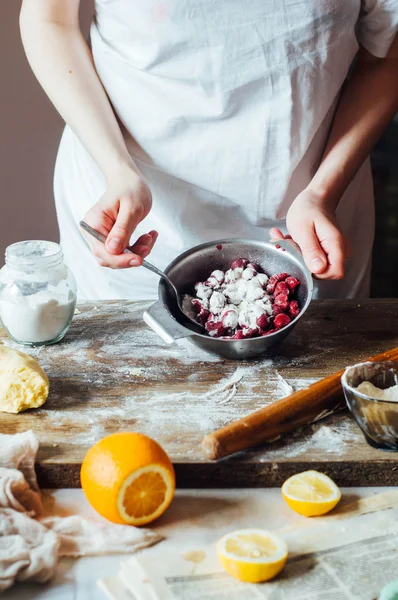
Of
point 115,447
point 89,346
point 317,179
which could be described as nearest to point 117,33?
point 317,179

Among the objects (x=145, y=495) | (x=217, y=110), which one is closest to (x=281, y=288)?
(x=217, y=110)

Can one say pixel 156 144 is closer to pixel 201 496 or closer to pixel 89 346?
pixel 89 346

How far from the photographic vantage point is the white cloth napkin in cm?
84

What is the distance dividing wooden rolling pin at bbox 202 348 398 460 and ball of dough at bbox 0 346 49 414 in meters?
0.29

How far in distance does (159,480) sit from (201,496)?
0.36ft

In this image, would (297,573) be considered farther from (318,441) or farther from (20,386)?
(20,386)

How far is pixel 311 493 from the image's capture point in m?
0.95

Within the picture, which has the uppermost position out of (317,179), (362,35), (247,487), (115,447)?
(362,35)

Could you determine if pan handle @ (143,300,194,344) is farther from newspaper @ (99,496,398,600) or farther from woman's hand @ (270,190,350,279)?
newspaper @ (99,496,398,600)

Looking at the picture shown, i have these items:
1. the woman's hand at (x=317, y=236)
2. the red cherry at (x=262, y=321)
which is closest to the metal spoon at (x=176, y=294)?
the red cherry at (x=262, y=321)

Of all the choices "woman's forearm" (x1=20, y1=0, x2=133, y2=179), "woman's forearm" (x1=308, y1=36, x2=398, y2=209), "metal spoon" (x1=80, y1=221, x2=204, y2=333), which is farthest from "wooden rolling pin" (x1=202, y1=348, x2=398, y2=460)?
"woman's forearm" (x1=20, y1=0, x2=133, y2=179)

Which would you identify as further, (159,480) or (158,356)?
(158,356)

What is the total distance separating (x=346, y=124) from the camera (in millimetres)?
1509

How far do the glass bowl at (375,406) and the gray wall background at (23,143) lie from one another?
1.63 meters
